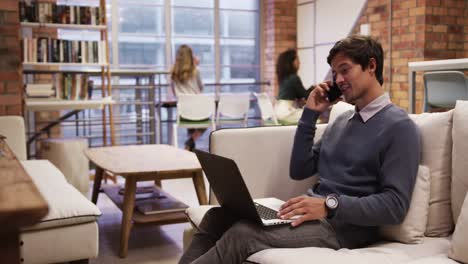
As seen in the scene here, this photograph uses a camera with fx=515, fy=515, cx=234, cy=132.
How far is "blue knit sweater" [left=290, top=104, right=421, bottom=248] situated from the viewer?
1551 millimetres

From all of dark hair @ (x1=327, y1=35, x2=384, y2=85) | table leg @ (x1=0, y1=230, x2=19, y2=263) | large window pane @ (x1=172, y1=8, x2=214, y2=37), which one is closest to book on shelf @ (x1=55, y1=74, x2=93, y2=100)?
large window pane @ (x1=172, y1=8, x2=214, y2=37)

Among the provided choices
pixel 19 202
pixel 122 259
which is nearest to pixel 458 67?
pixel 122 259

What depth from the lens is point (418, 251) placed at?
1.58 metres

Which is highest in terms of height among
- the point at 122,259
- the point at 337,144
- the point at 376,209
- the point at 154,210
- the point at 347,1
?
the point at 347,1

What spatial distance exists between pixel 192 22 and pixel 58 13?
2739mm

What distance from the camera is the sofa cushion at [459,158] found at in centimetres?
165

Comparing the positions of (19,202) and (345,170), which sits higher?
(19,202)

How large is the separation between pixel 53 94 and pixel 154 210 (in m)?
2.11

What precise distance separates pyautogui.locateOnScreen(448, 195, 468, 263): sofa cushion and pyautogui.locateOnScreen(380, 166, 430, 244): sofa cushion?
0.16m

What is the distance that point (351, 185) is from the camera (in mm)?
1689

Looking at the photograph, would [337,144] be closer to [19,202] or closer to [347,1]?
[19,202]

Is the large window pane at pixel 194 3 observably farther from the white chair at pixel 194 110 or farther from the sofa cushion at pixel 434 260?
the sofa cushion at pixel 434 260

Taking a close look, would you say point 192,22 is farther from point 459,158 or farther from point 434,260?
point 434,260

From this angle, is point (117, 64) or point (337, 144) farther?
point (117, 64)
